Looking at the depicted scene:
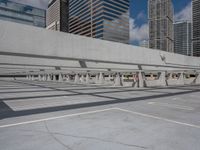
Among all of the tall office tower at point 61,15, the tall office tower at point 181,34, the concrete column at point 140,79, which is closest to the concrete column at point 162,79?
the concrete column at point 140,79

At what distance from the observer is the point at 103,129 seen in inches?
168

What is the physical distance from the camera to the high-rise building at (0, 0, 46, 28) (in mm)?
71725

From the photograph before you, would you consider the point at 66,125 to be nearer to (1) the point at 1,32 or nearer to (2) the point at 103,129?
(2) the point at 103,129

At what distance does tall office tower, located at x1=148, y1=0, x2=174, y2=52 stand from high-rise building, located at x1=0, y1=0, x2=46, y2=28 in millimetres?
79022

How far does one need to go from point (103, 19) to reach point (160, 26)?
47371mm

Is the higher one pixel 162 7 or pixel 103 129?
pixel 162 7

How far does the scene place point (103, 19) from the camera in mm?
99750

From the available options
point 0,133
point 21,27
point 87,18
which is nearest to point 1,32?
point 21,27

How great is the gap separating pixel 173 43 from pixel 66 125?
391ft

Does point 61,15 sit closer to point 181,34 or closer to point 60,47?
point 181,34

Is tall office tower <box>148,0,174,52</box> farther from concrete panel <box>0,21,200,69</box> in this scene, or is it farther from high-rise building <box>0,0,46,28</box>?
concrete panel <box>0,21,200,69</box>

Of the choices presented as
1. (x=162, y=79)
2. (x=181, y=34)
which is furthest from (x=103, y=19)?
(x=162, y=79)

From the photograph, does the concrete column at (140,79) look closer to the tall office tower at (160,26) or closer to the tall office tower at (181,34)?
the tall office tower at (160,26)

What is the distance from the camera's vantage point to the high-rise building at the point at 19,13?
235 feet
